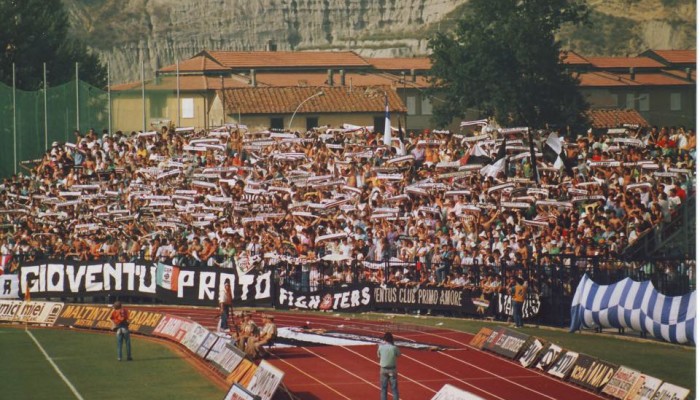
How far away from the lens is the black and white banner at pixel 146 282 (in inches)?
1754

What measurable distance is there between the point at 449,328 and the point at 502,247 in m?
2.94

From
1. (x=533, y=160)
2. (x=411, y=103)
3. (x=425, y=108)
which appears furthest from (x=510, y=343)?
(x=425, y=108)

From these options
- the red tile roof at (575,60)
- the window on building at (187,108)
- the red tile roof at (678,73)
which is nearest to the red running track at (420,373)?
the window on building at (187,108)

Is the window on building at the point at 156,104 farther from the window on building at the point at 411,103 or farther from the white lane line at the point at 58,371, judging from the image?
the window on building at the point at 411,103

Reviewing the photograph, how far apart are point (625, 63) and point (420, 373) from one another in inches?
3700

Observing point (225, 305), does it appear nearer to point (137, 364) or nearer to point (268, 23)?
point (137, 364)

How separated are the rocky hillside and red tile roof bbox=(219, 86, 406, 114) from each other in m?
56.6

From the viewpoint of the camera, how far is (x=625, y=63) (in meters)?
120

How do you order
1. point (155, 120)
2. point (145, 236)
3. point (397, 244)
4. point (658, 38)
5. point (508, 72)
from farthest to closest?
point (658, 38) < point (508, 72) < point (155, 120) < point (145, 236) < point (397, 244)

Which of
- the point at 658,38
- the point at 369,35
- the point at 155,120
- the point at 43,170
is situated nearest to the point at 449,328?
the point at 43,170

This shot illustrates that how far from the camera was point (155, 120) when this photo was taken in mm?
71125

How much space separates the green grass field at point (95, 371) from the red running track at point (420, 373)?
237cm

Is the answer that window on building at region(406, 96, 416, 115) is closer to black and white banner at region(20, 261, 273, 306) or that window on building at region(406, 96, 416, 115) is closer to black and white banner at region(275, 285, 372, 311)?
black and white banner at region(20, 261, 273, 306)

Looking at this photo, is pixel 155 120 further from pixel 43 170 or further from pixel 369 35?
pixel 369 35
